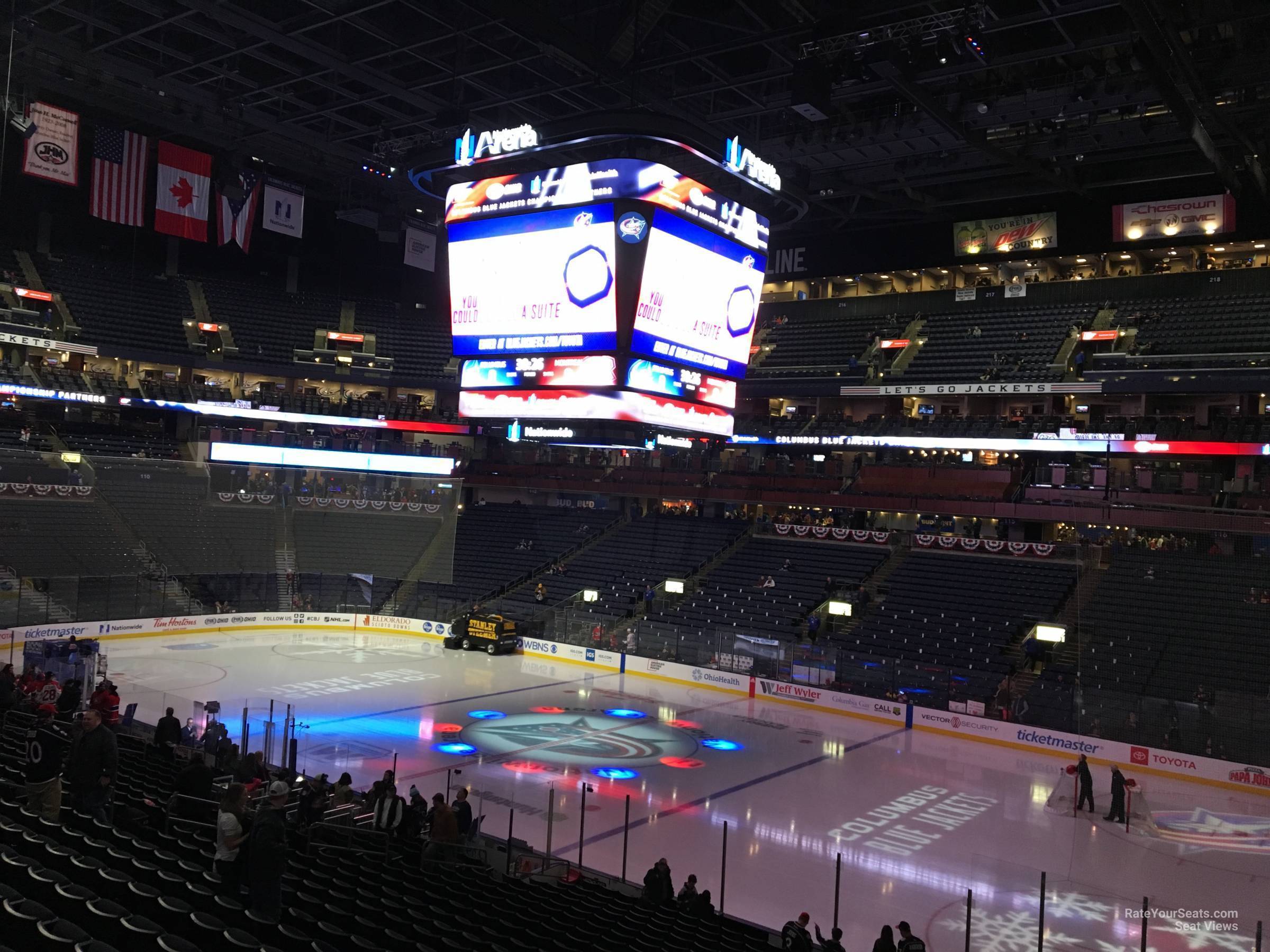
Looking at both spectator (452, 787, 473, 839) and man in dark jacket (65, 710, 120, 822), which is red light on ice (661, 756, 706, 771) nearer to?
spectator (452, 787, 473, 839)

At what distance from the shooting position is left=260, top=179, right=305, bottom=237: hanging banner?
36.1 meters

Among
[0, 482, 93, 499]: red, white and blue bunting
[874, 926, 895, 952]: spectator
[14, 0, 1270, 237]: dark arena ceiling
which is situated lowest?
[874, 926, 895, 952]: spectator

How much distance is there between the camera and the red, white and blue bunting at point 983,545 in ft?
106

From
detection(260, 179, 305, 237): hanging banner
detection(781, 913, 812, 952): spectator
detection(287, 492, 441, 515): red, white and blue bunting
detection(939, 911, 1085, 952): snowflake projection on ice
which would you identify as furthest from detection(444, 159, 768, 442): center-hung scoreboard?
detection(287, 492, 441, 515): red, white and blue bunting

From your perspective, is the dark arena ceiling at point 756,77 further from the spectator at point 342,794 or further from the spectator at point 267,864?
the spectator at point 267,864

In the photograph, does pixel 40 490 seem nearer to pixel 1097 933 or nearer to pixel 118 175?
pixel 118 175

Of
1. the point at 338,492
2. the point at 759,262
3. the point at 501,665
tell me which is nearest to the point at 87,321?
the point at 338,492

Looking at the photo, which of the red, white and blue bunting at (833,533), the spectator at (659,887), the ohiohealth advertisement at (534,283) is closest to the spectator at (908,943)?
the spectator at (659,887)

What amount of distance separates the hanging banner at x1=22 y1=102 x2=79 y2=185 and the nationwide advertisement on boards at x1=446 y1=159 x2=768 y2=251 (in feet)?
65.8

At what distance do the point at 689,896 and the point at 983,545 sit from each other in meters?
25.0

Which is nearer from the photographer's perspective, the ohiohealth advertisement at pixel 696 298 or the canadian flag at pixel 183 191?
the ohiohealth advertisement at pixel 696 298

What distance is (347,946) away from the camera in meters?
6.16

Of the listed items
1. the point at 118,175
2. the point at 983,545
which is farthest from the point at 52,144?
the point at 983,545

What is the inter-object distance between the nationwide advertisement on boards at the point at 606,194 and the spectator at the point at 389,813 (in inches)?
409
